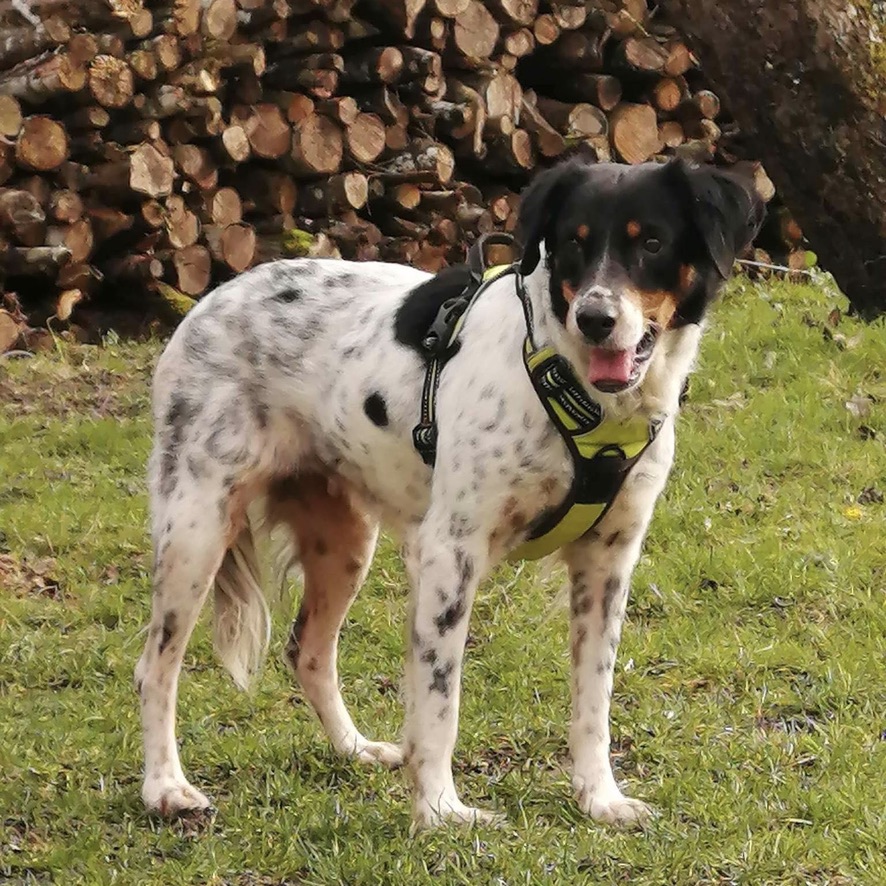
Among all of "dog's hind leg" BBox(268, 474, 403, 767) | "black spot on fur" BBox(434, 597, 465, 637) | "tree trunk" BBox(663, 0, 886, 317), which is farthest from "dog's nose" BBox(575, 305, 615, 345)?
"tree trunk" BBox(663, 0, 886, 317)

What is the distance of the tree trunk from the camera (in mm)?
6004

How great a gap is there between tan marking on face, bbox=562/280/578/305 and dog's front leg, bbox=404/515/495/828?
0.60 meters

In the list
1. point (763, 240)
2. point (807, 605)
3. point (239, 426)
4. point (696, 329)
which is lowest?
point (763, 240)

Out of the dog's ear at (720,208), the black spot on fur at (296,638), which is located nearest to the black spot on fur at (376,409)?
the black spot on fur at (296,638)

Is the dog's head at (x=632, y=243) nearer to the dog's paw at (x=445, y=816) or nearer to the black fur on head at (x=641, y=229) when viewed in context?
the black fur on head at (x=641, y=229)

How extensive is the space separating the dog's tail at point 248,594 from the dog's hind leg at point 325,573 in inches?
2.5

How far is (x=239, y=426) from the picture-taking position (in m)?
3.99

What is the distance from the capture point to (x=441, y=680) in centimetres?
351

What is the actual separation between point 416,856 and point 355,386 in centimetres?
122

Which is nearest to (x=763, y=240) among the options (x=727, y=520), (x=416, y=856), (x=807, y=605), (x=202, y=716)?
(x=727, y=520)

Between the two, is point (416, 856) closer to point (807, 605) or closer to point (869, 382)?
point (807, 605)

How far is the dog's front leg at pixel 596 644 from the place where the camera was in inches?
145

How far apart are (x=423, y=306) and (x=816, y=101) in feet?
10.8

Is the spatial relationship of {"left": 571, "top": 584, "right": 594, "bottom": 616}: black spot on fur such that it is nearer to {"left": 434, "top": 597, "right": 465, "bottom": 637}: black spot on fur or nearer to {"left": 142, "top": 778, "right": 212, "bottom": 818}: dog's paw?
{"left": 434, "top": 597, "right": 465, "bottom": 637}: black spot on fur
